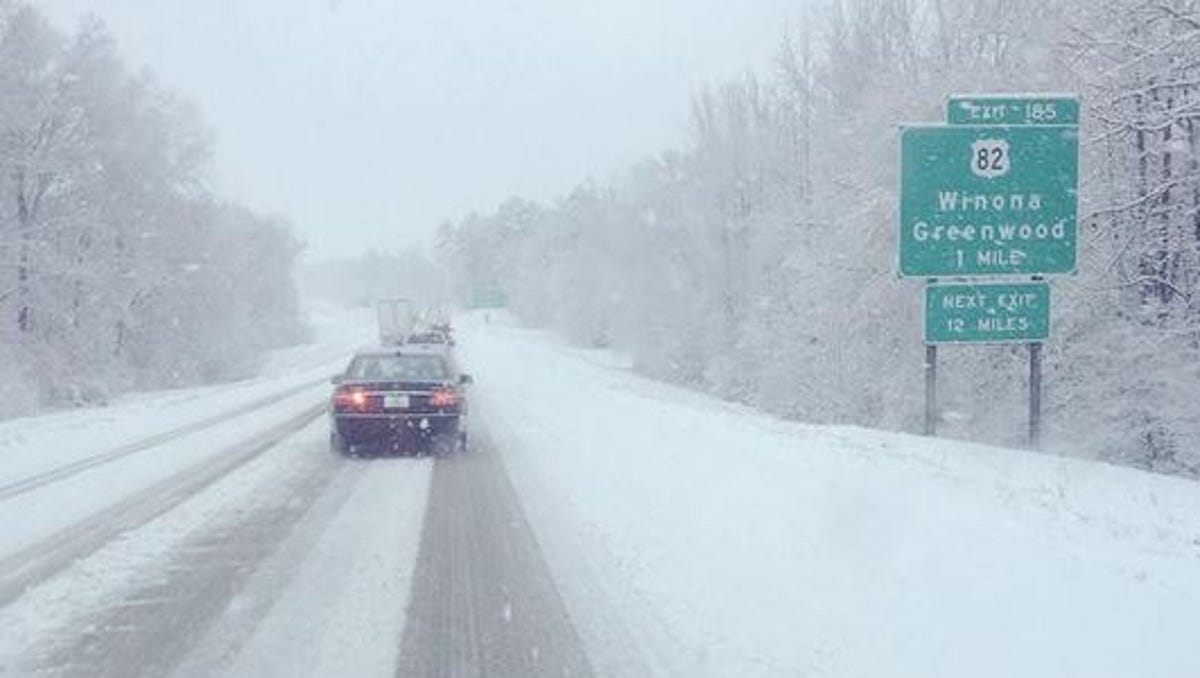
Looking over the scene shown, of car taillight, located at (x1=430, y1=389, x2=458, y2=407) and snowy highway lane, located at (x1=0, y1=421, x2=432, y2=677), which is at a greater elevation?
car taillight, located at (x1=430, y1=389, x2=458, y2=407)

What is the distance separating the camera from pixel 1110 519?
10.2 m

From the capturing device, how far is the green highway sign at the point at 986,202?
16.1 m

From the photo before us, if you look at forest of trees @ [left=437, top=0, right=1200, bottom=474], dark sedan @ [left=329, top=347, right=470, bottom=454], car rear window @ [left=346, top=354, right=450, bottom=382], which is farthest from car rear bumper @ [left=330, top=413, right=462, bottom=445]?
forest of trees @ [left=437, top=0, right=1200, bottom=474]

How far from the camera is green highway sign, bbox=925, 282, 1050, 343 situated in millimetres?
16219

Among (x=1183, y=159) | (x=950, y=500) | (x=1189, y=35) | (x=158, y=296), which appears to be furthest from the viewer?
(x=158, y=296)

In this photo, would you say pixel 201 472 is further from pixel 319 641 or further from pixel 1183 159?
pixel 1183 159

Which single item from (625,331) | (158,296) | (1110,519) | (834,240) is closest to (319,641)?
(1110,519)

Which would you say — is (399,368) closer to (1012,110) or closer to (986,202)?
(986,202)

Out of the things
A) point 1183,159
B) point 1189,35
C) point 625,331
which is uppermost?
point 1189,35

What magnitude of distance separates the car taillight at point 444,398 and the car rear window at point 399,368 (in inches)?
11.5

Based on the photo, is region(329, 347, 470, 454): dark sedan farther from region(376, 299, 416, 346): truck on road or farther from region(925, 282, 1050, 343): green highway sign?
region(376, 299, 416, 346): truck on road

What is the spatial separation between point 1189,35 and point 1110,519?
38.1 ft

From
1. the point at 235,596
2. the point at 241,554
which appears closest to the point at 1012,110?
the point at 241,554

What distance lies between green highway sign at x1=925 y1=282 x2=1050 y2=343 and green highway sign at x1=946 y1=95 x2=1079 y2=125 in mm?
2025
